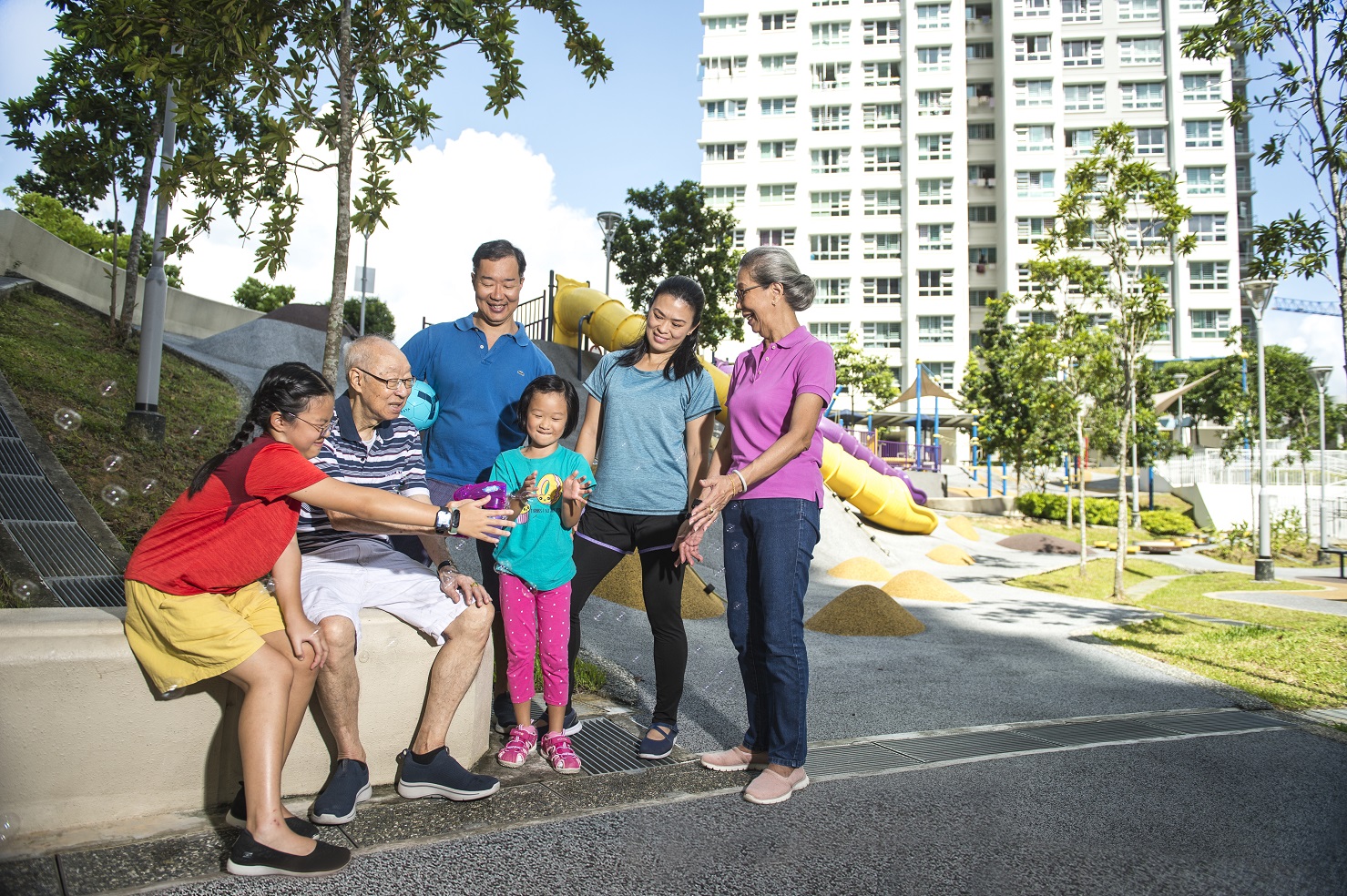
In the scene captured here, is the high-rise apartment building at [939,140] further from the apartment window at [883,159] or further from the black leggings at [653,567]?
the black leggings at [653,567]

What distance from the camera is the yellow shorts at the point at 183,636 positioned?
2508 mm

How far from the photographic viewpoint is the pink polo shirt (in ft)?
11.0

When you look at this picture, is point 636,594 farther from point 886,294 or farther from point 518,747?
point 886,294

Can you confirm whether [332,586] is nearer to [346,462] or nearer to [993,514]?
[346,462]

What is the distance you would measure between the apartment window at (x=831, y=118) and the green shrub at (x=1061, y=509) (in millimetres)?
35253

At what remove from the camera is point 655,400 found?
3627 millimetres

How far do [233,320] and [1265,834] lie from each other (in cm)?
3026

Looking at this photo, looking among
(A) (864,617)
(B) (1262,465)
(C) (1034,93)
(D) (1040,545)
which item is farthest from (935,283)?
(A) (864,617)

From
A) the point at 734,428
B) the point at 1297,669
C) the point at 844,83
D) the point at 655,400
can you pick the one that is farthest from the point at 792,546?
the point at 844,83

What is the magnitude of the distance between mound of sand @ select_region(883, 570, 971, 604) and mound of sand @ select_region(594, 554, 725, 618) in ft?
10.9

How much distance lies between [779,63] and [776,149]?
630 centimetres

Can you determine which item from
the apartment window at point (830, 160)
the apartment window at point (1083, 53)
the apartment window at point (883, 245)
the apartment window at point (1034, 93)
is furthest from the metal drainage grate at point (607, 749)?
the apartment window at point (1083, 53)

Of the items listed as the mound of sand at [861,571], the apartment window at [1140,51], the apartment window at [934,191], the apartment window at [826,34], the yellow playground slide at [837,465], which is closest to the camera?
the mound of sand at [861,571]

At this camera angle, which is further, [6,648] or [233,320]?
[233,320]
